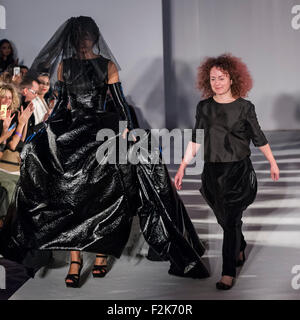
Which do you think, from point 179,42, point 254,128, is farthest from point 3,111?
point 179,42

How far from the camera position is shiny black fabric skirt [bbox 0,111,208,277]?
11.4 ft

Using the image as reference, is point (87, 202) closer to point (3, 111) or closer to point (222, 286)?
point (222, 286)

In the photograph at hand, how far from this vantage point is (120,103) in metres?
3.73

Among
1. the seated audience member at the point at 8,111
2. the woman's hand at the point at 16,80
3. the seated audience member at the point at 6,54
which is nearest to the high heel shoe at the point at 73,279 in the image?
the seated audience member at the point at 8,111

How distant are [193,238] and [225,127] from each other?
797mm

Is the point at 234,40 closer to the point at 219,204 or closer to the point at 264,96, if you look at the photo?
the point at 264,96

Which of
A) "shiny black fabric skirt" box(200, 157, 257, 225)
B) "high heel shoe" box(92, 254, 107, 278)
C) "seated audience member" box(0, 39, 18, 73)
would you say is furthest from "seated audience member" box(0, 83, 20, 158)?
"seated audience member" box(0, 39, 18, 73)

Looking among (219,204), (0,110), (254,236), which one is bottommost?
(254,236)

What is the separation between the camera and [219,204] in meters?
3.40

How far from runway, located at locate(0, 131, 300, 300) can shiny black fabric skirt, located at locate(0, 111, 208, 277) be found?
18 centimetres

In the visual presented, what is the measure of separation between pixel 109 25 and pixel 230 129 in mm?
7218

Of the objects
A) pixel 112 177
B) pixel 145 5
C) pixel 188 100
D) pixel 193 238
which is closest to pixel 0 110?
pixel 112 177

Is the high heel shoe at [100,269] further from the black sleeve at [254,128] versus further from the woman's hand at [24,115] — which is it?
the woman's hand at [24,115]
